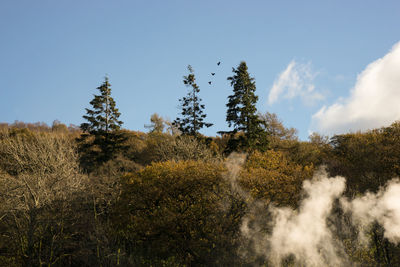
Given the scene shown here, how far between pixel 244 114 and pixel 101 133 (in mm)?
18344

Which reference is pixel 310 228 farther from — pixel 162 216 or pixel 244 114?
pixel 244 114

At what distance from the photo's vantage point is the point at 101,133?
4516 cm

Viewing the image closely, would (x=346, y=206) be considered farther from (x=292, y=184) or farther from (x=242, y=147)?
(x=242, y=147)

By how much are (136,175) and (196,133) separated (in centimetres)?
2436

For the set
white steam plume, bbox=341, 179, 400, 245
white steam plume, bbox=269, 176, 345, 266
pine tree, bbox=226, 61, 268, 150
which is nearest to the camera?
white steam plume, bbox=341, 179, 400, 245

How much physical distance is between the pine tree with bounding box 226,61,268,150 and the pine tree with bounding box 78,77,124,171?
14.6 metres

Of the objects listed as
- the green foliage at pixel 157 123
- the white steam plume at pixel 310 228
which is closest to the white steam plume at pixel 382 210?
the white steam plume at pixel 310 228

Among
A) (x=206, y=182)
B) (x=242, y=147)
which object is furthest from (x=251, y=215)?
(x=242, y=147)

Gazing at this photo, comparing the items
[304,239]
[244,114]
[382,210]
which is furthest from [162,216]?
[244,114]

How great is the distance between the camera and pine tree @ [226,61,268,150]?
4075cm

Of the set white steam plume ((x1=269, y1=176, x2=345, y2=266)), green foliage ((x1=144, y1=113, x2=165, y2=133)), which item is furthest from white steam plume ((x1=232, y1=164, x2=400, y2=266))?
green foliage ((x1=144, y1=113, x2=165, y2=133))

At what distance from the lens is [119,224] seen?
2173cm

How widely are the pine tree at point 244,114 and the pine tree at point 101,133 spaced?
14576 mm

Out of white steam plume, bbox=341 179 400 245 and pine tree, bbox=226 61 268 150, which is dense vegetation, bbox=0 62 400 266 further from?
pine tree, bbox=226 61 268 150
